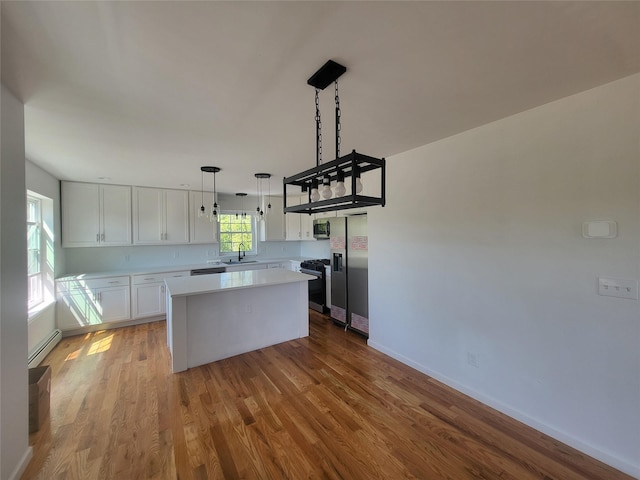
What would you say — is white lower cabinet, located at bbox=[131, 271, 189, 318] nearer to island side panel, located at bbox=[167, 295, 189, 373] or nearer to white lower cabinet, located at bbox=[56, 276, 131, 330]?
white lower cabinet, located at bbox=[56, 276, 131, 330]

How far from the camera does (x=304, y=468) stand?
1.66 meters

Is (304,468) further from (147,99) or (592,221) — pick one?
(147,99)

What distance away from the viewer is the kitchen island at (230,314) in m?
2.87

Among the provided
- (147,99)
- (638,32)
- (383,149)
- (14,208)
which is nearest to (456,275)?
(383,149)

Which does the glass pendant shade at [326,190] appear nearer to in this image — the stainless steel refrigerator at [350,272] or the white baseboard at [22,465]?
the stainless steel refrigerator at [350,272]

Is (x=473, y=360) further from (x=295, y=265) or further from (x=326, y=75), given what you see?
(x=295, y=265)

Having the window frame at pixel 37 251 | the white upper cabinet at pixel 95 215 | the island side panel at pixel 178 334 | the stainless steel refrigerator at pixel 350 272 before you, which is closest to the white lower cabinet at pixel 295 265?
the stainless steel refrigerator at pixel 350 272

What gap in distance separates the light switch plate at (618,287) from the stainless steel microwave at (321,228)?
3422mm

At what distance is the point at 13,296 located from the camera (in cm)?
156

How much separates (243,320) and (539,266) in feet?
10.1

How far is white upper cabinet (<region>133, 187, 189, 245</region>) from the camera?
4602 mm

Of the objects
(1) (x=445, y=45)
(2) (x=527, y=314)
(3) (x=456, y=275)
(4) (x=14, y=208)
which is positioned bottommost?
(2) (x=527, y=314)

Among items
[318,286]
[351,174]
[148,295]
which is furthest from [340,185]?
[148,295]

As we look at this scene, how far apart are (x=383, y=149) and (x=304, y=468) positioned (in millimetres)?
2832
